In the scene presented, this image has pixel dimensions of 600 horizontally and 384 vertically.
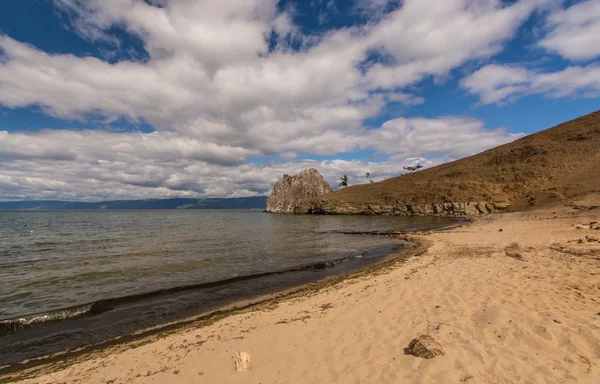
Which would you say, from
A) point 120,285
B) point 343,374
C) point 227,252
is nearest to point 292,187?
point 227,252

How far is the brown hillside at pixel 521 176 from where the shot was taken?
57031mm

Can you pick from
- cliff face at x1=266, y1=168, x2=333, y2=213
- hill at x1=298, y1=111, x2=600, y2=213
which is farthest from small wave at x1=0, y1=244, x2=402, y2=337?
cliff face at x1=266, y1=168, x2=333, y2=213

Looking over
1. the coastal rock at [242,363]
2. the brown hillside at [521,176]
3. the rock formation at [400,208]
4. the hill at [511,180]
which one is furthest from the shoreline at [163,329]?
the rock formation at [400,208]

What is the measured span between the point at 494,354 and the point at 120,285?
16.3 metres

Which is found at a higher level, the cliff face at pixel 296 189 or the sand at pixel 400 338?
the cliff face at pixel 296 189

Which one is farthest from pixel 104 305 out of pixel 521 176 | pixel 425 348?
pixel 521 176

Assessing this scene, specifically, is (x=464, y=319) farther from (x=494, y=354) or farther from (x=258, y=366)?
(x=258, y=366)

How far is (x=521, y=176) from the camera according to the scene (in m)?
69.3

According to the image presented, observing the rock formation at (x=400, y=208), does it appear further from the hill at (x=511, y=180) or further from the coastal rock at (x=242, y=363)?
the coastal rock at (x=242, y=363)

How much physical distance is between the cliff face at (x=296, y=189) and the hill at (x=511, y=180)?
31990mm

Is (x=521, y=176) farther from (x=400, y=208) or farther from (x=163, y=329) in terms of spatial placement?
(x=163, y=329)

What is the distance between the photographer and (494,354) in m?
5.24

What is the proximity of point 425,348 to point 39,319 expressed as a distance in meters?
13.6

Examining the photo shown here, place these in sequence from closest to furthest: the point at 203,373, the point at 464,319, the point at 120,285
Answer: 1. the point at 203,373
2. the point at 464,319
3. the point at 120,285
